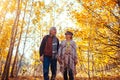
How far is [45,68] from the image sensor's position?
7.75 m

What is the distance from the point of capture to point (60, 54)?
7.85 m

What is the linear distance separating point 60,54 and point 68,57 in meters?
0.29

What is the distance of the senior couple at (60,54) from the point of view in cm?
766

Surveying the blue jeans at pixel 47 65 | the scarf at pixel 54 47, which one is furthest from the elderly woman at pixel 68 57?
the blue jeans at pixel 47 65

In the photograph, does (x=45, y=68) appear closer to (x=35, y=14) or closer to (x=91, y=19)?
(x=91, y=19)

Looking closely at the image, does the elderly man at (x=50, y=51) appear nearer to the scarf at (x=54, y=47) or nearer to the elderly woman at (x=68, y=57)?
the scarf at (x=54, y=47)

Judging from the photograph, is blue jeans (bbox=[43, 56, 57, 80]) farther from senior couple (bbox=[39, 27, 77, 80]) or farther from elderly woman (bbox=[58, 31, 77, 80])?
elderly woman (bbox=[58, 31, 77, 80])

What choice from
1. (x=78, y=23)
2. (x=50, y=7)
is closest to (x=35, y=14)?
(x=50, y=7)

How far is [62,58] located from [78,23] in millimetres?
3740

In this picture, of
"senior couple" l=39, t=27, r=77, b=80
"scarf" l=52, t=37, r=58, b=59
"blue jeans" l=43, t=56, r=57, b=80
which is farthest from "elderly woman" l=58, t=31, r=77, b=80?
"blue jeans" l=43, t=56, r=57, b=80

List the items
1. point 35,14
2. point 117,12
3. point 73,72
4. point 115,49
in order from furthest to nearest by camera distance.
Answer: point 35,14 < point 117,12 < point 115,49 < point 73,72

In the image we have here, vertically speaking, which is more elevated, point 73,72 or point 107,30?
point 107,30

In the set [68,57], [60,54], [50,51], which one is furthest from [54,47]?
[68,57]

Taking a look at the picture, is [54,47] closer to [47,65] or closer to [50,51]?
[50,51]
